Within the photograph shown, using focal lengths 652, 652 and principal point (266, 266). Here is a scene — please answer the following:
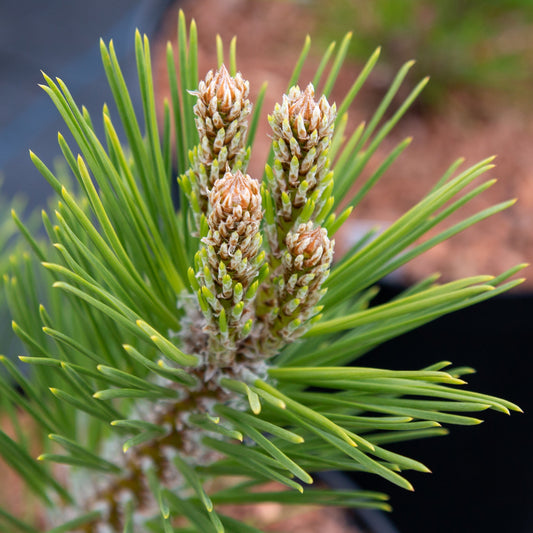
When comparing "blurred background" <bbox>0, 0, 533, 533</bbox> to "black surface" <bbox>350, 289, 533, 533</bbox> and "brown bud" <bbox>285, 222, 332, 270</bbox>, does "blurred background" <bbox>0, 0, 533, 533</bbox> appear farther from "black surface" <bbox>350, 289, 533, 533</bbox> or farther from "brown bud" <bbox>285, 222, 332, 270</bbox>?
"brown bud" <bbox>285, 222, 332, 270</bbox>

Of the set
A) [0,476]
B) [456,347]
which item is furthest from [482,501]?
[0,476]

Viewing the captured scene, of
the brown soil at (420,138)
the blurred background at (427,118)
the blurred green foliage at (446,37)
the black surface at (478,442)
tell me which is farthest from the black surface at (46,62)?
the black surface at (478,442)

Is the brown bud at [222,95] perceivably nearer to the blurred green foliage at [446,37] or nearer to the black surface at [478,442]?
the black surface at [478,442]

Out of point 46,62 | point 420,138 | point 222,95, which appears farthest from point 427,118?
point 222,95

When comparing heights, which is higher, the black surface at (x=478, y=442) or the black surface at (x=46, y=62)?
the black surface at (x=46, y=62)

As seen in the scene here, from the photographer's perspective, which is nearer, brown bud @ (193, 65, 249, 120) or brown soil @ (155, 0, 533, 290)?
brown bud @ (193, 65, 249, 120)

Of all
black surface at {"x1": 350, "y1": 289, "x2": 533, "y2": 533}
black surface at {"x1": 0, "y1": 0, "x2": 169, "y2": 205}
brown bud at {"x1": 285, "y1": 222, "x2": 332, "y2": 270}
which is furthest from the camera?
black surface at {"x1": 0, "y1": 0, "x2": 169, "y2": 205}

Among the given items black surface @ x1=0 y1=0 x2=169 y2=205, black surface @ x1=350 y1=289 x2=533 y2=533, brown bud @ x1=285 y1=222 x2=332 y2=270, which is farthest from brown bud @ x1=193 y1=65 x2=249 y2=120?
black surface @ x1=0 y1=0 x2=169 y2=205
